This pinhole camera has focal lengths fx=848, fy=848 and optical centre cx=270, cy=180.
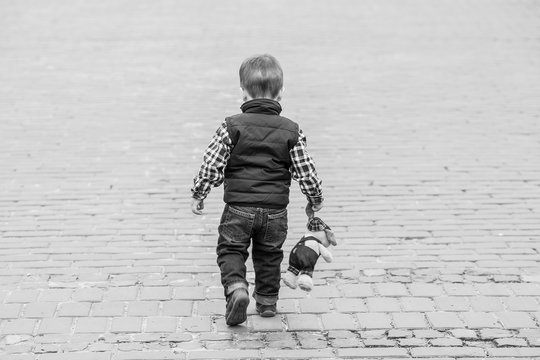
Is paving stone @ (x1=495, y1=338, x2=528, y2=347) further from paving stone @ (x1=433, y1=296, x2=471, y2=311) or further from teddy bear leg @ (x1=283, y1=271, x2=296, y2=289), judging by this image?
teddy bear leg @ (x1=283, y1=271, x2=296, y2=289)

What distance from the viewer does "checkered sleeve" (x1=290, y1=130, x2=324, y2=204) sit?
169 inches

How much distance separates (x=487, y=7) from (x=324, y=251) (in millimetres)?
11415

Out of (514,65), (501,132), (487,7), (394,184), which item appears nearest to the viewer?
(394,184)

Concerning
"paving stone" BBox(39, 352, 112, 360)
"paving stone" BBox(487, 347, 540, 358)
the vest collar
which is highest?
the vest collar

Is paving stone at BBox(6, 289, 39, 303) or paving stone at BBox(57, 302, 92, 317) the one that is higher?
paving stone at BBox(57, 302, 92, 317)

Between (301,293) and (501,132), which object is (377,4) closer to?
(501,132)

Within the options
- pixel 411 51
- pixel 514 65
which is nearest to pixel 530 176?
pixel 514 65

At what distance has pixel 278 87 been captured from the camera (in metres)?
4.30

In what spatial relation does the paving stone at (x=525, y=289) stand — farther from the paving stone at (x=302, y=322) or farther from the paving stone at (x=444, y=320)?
the paving stone at (x=302, y=322)

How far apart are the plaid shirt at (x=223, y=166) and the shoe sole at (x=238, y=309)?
56cm

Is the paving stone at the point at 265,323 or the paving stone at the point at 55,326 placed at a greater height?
the paving stone at the point at 265,323

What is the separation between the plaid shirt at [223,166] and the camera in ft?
→ 13.9

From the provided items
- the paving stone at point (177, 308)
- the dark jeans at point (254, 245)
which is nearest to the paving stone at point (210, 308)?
the paving stone at point (177, 308)

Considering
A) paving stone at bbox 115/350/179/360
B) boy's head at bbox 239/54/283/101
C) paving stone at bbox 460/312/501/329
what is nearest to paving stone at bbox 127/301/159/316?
paving stone at bbox 115/350/179/360
